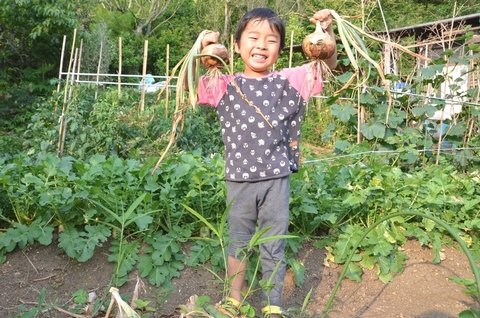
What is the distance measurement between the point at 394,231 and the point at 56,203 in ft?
6.74

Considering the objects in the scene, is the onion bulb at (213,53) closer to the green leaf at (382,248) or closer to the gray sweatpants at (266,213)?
the gray sweatpants at (266,213)

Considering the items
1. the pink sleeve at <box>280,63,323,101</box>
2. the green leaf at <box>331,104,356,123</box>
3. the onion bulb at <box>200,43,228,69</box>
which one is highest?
the onion bulb at <box>200,43,228,69</box>

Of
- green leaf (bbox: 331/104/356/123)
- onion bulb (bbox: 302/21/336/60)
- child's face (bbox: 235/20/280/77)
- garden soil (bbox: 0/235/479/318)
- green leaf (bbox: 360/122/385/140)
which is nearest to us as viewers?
onion bulb (bbox: 302/21/336/60)

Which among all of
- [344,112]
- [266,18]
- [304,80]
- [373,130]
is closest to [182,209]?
[304,80]

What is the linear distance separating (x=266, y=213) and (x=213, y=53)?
73 cm

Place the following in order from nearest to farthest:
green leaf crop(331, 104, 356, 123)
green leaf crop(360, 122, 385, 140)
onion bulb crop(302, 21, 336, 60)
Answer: onion bulb crop(302, 21, 336, 60) < green leaf crop(360, 122, 385, 140) < green leaf crop(331, 104, 356, 123)

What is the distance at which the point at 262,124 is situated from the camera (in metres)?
2.08

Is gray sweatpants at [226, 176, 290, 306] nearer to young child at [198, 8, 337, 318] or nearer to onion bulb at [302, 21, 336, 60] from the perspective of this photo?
young child at [198, 8, 337, 318]

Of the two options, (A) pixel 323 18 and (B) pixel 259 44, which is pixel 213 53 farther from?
(A) pixel 323 18

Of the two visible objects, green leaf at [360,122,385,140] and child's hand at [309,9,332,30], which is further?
green leaf at [360,122,385,140]

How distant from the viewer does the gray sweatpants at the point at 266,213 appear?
6.92 feet

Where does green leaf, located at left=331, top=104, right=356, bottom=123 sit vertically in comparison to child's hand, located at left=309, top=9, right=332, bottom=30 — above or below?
below

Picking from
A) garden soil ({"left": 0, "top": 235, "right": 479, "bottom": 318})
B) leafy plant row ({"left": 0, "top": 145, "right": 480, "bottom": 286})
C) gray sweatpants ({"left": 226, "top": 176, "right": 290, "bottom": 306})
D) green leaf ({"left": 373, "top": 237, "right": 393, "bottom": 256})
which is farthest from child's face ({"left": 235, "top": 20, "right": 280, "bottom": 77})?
green leaf ({"left": 373, "top": 237, "right": 393, "bottom": 256})

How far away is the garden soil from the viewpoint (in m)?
2.63
